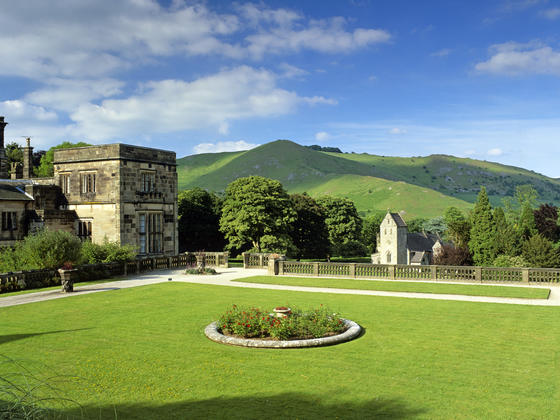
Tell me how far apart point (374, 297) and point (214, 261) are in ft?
70.0

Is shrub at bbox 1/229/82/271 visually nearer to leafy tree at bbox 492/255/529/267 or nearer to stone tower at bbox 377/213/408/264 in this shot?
leafy tree at bbox 492/255/529/267

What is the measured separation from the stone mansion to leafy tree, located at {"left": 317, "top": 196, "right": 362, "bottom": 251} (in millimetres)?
53593

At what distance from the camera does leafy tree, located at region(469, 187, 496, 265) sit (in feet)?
203

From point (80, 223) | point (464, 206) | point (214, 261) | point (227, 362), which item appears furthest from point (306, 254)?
point (464, 206)

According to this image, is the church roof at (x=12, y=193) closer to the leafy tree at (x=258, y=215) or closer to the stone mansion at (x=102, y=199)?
the stone mansion at (x=102, y=199)

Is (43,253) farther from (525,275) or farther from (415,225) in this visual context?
(415,225)

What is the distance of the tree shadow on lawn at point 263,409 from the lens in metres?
9.09

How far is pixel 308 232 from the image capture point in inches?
2972

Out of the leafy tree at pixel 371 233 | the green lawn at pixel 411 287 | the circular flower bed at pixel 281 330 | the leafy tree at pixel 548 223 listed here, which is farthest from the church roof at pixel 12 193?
the leafy tree at pixel 371 233

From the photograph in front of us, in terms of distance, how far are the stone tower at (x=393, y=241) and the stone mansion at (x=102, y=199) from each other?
6574 cm

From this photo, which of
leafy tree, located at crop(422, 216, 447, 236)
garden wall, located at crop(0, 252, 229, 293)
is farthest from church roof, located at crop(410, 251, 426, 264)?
garden wall, located at crop(0, 252, 229, 293)

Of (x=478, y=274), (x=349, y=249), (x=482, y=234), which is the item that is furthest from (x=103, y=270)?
(x=349, y=249)

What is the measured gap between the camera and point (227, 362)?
1268 centimetres

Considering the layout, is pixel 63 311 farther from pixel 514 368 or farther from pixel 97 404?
pixel 514 368
